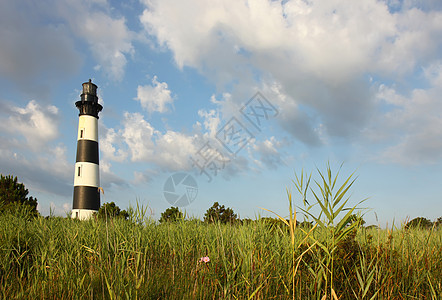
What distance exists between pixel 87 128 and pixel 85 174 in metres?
3.84

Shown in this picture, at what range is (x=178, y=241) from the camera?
4.75 meters

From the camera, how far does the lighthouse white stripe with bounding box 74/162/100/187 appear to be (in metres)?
21.7

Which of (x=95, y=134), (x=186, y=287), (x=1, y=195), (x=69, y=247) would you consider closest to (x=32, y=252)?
(x=69, y=247)

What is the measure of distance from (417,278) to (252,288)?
7.62 feet

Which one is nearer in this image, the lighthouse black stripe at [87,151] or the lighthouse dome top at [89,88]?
the lighthouse black stripe at [87,151]

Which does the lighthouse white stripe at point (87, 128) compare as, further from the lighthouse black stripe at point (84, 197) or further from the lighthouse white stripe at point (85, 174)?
the lighthouse black stripe at point (84, 197)

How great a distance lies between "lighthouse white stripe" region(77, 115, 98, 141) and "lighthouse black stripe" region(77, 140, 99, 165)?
1.53 feet

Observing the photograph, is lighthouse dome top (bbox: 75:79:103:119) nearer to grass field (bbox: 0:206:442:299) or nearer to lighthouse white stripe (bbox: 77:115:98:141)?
lighthouse white stripe (bbox: 77:115:98:141)

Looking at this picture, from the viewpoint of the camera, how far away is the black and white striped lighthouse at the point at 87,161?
2148 centimetres

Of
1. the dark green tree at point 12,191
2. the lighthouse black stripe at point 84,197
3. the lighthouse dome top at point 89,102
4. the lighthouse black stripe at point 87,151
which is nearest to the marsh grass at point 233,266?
the dark green tree at point 12,191

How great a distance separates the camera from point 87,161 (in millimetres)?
22047

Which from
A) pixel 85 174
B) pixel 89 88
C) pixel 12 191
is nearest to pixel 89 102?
pixel 89 88

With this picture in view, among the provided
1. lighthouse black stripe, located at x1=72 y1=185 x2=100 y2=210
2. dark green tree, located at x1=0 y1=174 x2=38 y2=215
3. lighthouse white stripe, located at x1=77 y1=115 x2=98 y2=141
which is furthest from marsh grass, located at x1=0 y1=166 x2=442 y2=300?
lighthouse white stripe, located at x1=77 y1=115 x2=98 y2=141

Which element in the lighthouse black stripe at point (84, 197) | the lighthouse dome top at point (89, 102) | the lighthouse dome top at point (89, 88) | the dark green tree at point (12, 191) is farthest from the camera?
the lighthouse dome top at point (89, 88)
